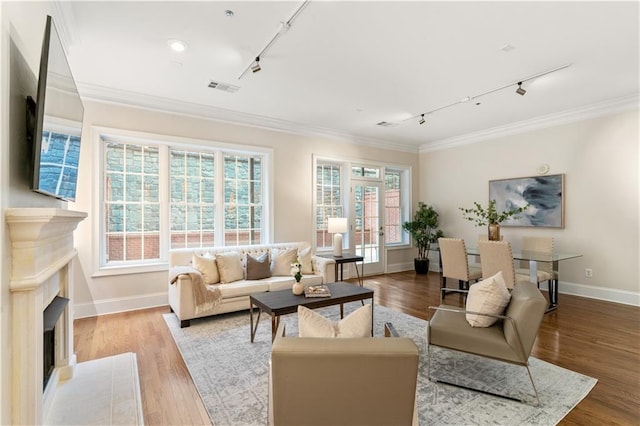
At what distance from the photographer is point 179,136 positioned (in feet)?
15.1

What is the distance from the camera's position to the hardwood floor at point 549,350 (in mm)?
2109

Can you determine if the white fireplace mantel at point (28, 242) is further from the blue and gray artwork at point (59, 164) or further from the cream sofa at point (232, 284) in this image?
the cream sofa at point (232, 284)

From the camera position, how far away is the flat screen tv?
4.90 ft

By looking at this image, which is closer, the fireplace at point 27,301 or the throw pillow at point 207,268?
the fireplace at point 27,301

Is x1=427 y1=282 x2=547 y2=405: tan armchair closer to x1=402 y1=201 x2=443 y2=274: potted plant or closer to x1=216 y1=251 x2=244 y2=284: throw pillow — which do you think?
x1=216 y1=251 x2=244 y2=284: throw pillow

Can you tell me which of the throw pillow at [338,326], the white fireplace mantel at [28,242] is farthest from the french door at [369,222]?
the white fireplace mantel at [28,242]

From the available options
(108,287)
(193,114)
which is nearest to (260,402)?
(108,287)

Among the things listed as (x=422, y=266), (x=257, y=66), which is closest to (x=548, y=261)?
(x=422, y=266)

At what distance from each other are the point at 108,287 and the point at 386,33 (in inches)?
173

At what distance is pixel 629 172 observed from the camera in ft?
14.7

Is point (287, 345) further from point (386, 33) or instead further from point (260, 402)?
point (386, 33)

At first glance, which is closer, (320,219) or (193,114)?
(193,114)

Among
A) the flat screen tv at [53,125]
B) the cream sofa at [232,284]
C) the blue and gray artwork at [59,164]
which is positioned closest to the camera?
the flat screen tv at [53,125]

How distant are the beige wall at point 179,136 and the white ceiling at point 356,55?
0.77ft
